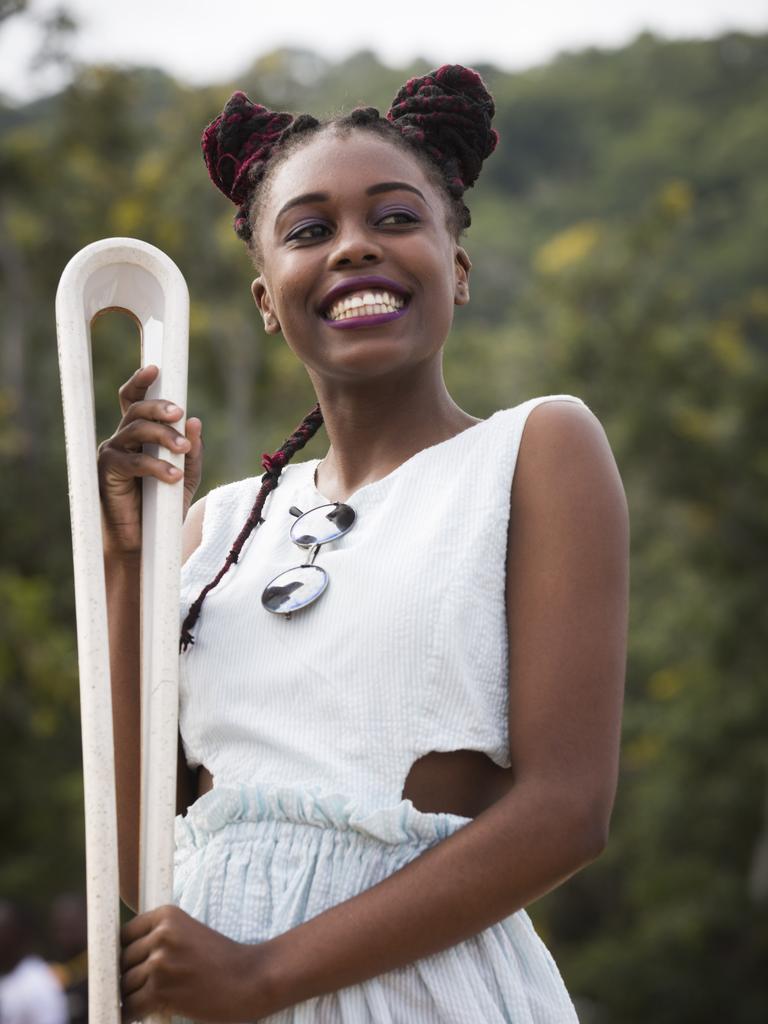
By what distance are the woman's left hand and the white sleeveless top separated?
0.23 metres

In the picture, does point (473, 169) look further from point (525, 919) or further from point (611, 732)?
point (525, 919)

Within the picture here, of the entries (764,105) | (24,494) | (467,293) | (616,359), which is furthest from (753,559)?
(764,105)

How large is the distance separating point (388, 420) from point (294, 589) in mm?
333

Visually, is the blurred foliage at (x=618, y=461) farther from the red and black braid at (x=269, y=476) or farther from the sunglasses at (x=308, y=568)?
the sunglasses at (x=308, y=568)

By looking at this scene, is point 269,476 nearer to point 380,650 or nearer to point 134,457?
point 134,457

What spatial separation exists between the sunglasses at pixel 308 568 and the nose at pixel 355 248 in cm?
33

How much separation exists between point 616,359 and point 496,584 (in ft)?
61.3

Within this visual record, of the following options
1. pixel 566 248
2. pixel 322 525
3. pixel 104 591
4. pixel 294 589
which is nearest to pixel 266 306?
pixel 322 525

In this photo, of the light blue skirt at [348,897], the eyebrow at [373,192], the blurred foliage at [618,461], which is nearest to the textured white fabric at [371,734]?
the light blue skirt at [348,897]

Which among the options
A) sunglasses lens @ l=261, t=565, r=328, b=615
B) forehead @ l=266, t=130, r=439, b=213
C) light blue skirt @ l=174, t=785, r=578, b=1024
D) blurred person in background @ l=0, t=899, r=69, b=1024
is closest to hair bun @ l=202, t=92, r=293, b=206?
forehead @ l=266, t=130, r=439, b=213

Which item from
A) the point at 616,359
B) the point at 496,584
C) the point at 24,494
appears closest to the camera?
the point at 496,584

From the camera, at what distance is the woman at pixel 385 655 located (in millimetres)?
1716

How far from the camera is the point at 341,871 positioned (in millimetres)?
1816

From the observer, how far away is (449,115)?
214 cm
